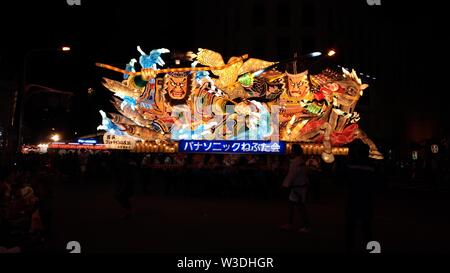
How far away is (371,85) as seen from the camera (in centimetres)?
4566

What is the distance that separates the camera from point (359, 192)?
6.87m

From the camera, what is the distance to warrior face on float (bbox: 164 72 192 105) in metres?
21.6

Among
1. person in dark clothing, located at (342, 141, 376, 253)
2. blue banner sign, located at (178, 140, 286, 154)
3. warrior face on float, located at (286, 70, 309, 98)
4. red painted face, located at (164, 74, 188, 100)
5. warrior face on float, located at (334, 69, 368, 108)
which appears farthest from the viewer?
warrior face on float, located at (334, 69, 368, 108)

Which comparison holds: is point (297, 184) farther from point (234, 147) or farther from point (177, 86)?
point (177, 86)

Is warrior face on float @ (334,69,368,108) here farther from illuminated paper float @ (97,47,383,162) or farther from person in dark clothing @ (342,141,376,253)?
person in dark clothing @ (342,141,376,253)

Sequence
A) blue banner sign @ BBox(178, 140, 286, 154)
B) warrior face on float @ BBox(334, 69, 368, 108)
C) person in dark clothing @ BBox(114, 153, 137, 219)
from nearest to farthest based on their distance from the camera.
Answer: person in dark clothing @ BBox(114, 153, 137, 219) → blue banner sign @ BBox(178, 140, 286, 154) → warrior face on float @ BBox(334, 69, 368, 108)

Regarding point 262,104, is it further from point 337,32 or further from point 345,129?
point 337,32

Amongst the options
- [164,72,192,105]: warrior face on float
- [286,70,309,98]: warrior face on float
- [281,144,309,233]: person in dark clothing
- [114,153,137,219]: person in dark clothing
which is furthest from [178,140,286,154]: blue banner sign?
[281,144,309,233]: person in dark clothing

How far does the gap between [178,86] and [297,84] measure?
6.04 m

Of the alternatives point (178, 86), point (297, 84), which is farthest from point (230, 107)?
point (297, 84)

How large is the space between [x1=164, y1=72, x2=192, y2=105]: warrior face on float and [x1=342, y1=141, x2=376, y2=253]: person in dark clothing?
50.4 feet

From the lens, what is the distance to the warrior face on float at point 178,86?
2161 centimetres

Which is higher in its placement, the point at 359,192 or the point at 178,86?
the point at 178,86

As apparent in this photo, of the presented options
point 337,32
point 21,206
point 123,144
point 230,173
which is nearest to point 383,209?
point 230,173
